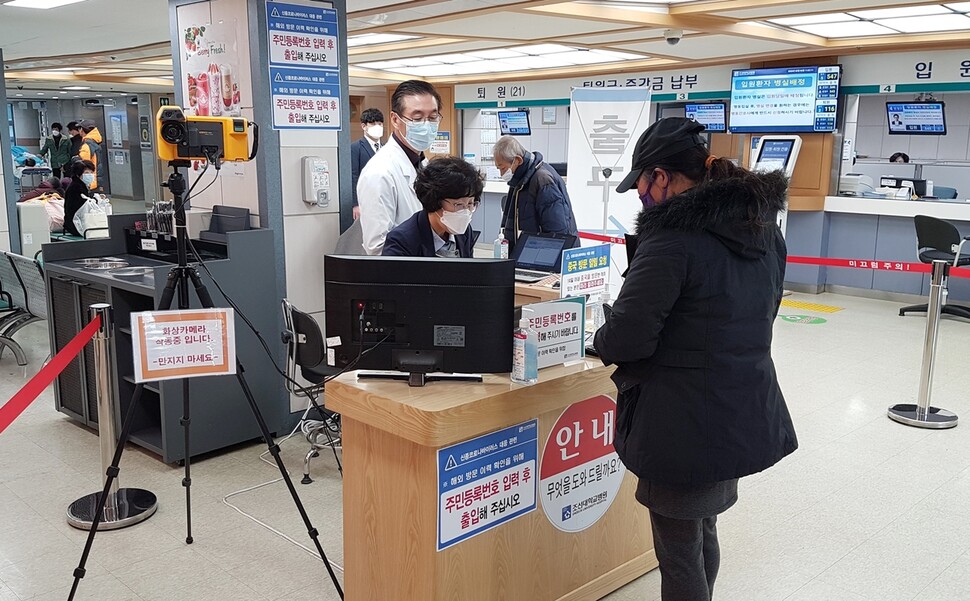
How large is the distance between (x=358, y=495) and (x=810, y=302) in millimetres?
7470

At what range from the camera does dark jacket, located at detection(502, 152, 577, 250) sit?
505 centimetres

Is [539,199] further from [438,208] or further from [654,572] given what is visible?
[654,572]

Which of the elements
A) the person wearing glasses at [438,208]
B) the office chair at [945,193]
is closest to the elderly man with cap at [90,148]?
the person wearing glasses at [438,208]

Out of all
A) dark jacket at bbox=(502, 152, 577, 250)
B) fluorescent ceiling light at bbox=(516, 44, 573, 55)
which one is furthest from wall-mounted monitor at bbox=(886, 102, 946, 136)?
dark jacket at bbox=(502, 152, 577, 250)

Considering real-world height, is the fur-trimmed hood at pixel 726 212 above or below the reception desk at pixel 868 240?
above

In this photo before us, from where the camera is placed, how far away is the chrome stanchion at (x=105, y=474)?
3375 mm

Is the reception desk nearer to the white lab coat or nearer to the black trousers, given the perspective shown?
the white lab coat

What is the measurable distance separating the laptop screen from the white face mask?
2.00 feet

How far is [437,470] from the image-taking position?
2303 millimetres

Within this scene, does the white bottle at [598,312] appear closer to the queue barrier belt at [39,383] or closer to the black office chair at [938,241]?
the queue barrier belt at [39,383]

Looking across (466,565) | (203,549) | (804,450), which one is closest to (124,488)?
(203,549)

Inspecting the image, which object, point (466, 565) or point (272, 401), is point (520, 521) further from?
point (272, 401)

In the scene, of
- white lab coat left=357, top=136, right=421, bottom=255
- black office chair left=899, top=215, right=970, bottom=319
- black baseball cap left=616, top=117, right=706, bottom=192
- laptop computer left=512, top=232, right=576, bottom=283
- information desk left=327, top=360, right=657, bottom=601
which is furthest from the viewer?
black office chair left=899, top=215, right=970, bottom=319

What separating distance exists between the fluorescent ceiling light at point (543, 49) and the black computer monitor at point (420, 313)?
274 inches
